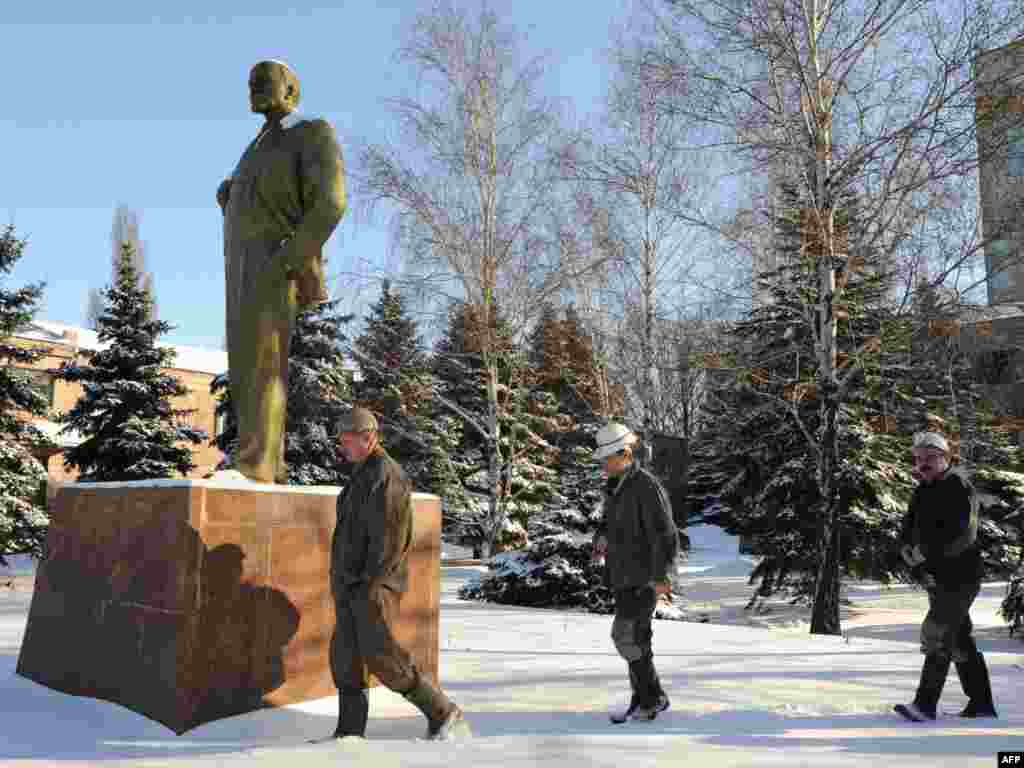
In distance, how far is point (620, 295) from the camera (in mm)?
18578

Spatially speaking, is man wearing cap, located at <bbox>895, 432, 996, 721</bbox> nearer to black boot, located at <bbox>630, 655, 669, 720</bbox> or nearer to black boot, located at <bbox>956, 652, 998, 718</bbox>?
black boot, located at <bbox>956, 652, 998, 718</bbox>

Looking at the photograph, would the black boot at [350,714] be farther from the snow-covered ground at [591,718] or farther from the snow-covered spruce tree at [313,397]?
the snow-covered spruce tree at [313,397]

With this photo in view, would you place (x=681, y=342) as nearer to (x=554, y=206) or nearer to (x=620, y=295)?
(x=620, y=295)

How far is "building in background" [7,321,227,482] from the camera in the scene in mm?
35344

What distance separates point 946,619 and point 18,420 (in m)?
19.1

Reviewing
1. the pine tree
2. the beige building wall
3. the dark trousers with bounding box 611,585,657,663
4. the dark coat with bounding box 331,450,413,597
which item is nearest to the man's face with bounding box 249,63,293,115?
the dark coat with bounding box 331,450,413,597

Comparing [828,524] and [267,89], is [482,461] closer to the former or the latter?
[828,524]

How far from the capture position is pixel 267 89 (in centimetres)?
545

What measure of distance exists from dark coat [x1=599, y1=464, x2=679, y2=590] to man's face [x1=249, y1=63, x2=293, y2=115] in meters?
3.04

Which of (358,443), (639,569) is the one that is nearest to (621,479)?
(639,569)

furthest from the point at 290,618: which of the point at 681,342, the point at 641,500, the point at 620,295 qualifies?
the point at 620,295

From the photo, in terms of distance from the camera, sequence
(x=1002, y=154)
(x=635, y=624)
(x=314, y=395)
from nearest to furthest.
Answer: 1. (x=635, y=624)
2. (x=1002, y=154)
3. (x=314, y=395)

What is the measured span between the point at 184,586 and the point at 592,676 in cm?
295

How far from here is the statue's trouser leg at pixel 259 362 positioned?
5.26 metres
